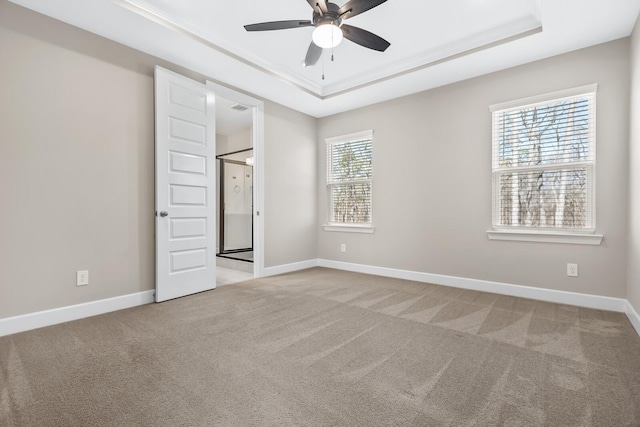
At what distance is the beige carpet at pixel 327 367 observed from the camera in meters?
1.47

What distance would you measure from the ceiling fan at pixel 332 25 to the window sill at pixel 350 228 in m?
2.73

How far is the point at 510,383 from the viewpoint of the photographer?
174cm

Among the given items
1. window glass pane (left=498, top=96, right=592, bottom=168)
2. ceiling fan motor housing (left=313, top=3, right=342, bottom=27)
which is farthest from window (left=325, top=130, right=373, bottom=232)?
ceiling fan motor housing (left=313, top=3, right=342, bottom=27)

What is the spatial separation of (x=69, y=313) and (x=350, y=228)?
12.0ft

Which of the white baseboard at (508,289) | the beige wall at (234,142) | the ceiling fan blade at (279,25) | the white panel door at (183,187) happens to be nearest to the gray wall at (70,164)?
the white panel door at (183,187)

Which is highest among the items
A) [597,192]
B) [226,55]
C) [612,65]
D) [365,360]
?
[226,55]

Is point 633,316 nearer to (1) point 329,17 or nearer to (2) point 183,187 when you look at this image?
(1) point 329,17

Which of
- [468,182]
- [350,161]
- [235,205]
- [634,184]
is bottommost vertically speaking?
[235,205]

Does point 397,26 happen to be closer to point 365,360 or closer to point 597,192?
point 597,192

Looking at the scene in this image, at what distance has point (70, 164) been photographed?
2.76 meters

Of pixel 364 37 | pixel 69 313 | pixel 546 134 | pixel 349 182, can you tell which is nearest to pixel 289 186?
pixel 349 182

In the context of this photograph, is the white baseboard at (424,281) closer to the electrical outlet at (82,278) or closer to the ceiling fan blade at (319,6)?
the electrical outlet at (82,278)

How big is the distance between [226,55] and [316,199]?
2.79 metres

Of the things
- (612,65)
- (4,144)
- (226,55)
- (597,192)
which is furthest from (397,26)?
(4,144)
